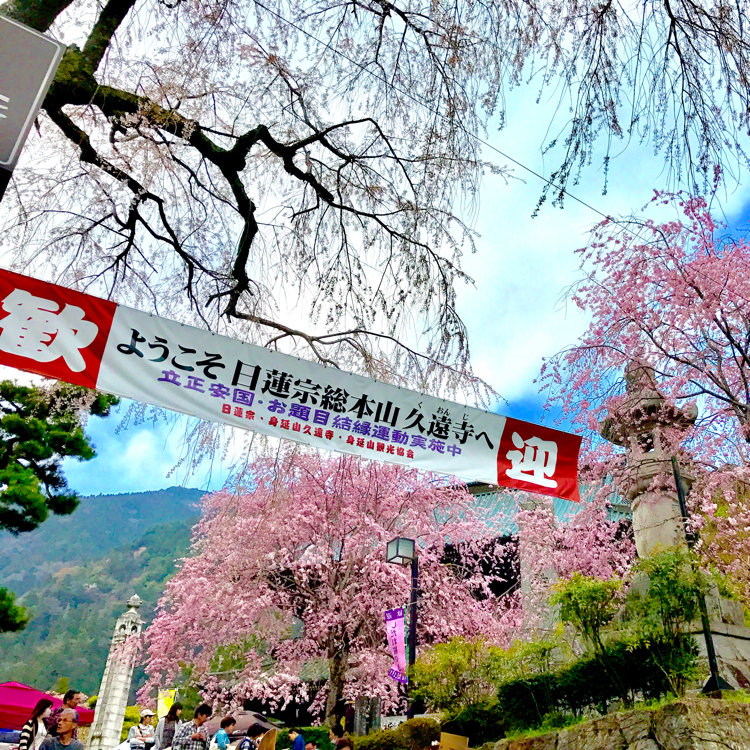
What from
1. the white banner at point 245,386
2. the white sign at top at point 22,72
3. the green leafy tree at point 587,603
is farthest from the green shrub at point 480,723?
→ the white sign at top at point 22,72

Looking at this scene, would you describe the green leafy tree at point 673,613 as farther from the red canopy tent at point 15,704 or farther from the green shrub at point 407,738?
the red canopy tent at point 15,704

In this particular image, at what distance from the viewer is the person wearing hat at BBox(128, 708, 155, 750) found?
9.94m

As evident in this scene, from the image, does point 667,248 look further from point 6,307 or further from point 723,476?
point 6,307

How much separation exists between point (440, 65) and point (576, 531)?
12.8 m

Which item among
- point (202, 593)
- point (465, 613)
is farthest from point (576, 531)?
point (202, 593)

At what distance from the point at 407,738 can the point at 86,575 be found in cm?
9073

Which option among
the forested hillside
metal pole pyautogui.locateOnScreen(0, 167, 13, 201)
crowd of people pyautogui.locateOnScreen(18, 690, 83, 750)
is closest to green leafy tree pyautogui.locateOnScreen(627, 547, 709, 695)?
crowd of people pyautogui.locateOnScreen(18, 690, 83, 750)

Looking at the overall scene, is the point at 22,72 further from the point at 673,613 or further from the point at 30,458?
the point at 30,458

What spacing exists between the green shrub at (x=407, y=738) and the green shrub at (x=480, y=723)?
139cm

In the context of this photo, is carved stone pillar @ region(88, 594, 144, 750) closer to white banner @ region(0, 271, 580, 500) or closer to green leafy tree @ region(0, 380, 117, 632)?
green leafy tree @ region(0, 380, 117, 632)

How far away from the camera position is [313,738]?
14.3 m

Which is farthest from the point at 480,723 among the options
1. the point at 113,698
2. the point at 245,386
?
the point at 113,698

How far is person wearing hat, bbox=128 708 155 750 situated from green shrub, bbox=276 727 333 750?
334cm

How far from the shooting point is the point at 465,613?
52.6 ft
